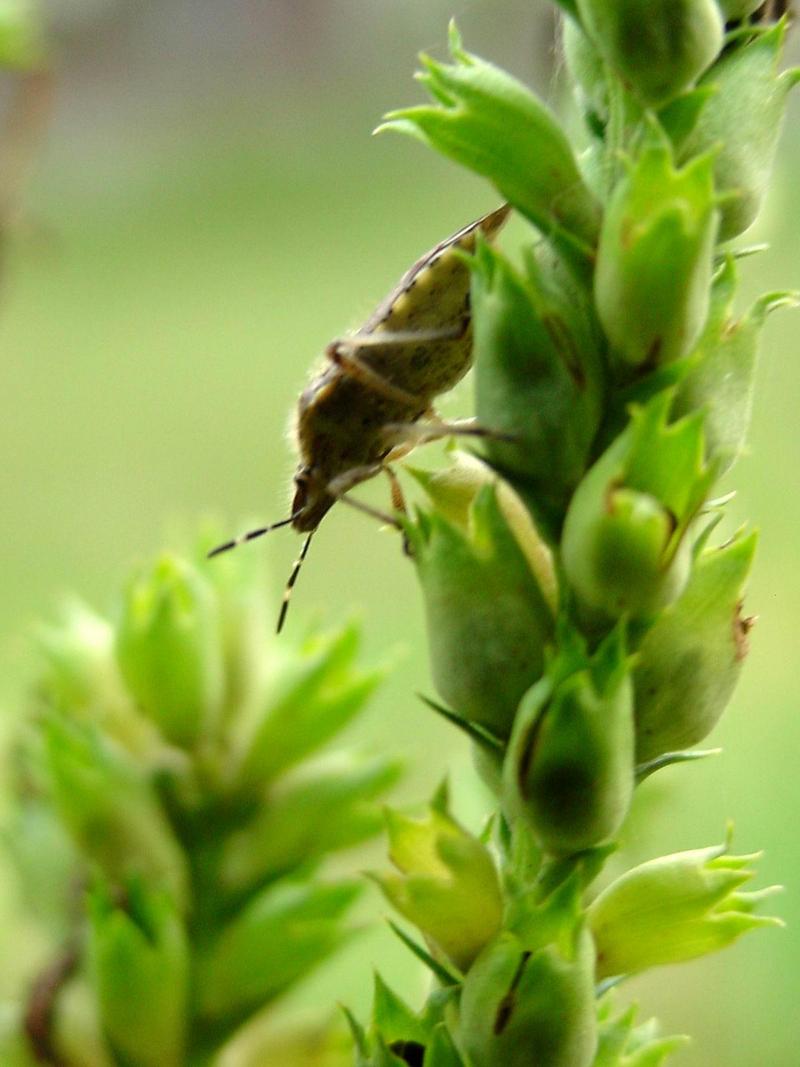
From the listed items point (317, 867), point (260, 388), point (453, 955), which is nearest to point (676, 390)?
point (453, 955)

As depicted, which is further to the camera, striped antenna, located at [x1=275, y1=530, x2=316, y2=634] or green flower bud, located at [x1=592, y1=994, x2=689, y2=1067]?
striped antenna, located at [x1=275, y1=530, x2=316, y2=634]

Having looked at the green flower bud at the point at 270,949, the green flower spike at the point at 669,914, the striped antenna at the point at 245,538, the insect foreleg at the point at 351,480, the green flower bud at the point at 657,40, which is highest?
the green flower bud at the point at 657,40

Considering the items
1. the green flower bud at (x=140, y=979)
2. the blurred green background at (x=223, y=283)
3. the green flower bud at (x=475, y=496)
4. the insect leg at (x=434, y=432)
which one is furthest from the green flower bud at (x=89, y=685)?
the blurred green background at (x=223, y=283)

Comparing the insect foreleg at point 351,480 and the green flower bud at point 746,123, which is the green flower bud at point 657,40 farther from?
the insect foreleg at point 351,480

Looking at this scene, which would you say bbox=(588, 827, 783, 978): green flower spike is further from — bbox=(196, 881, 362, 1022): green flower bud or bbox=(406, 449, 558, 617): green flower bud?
bbox=(196, 881, 362, 1022): green flower bud

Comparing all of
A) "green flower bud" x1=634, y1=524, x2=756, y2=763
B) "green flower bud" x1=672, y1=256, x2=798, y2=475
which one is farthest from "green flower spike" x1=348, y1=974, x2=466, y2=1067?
"green flower bud" x1=672, y1=256, x2=798, y2=475

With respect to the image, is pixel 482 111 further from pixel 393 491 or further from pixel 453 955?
pixel 393 491
